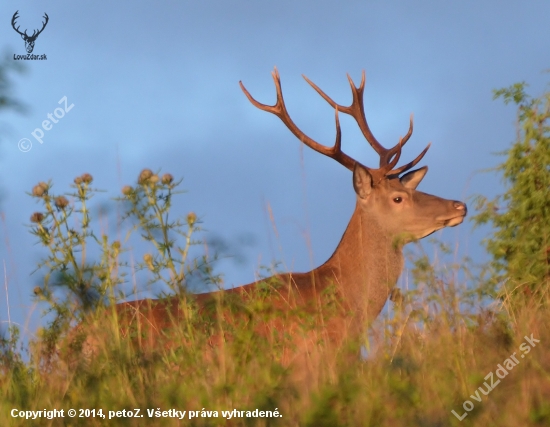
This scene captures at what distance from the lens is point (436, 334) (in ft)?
15.9

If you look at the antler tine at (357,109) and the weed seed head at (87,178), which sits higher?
the antler tine at (357,109)

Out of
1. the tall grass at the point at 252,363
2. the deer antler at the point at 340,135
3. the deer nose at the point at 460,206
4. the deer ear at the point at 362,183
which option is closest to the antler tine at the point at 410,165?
the deer antler at the point at 340,135

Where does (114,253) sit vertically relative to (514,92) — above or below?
below

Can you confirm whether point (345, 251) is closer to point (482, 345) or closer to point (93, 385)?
point (482, 345)

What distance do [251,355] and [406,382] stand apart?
993mm

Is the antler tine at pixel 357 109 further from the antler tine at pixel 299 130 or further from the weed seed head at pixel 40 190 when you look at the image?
the weed seed head at pixel 40 190

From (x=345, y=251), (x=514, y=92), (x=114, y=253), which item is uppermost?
(x=514, y=92)

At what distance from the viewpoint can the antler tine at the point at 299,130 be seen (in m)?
7.97

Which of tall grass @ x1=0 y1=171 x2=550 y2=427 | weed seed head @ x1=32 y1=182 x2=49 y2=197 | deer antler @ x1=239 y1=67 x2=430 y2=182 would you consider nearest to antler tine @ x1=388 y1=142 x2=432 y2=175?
deer antler @ x1=239 y1=67 x2=430 y2=182

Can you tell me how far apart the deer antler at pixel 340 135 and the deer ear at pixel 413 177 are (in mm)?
78

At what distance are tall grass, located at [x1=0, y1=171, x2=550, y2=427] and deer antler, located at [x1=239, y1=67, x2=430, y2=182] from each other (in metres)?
2.15

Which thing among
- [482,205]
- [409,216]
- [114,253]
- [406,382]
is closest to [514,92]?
[482,205]
